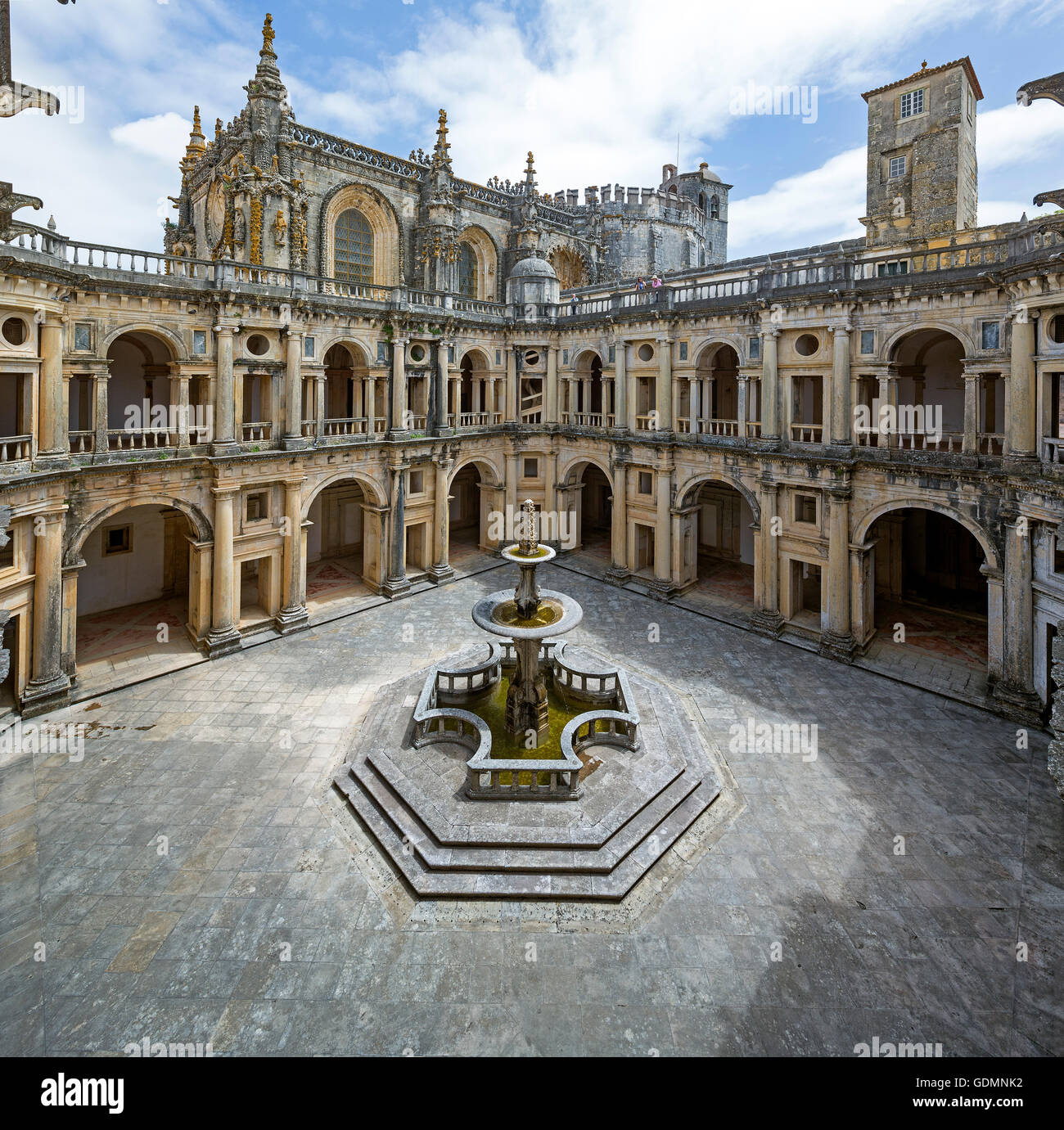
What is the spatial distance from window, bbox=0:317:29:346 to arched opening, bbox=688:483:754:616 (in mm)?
24228

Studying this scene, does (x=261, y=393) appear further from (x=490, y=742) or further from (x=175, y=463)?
(x=490, y=742)

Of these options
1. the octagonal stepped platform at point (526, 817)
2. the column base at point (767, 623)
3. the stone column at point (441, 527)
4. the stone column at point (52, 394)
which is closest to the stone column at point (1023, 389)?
the column base at point (767, 623)

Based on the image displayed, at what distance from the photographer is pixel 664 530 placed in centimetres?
2933

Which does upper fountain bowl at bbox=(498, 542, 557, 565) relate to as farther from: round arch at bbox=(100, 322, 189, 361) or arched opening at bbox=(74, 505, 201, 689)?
round arch at bbox=(100, 322, 189, 361)

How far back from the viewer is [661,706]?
1856 cm

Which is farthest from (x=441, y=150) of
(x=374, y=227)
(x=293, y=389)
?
(x=293, y=389)

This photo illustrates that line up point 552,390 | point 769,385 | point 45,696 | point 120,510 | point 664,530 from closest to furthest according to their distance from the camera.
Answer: point 45,696, point 120,510, point 769,385, point 664,530, point 552,390

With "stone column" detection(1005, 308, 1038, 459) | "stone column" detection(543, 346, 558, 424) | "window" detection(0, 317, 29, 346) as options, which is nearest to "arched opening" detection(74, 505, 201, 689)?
"window" detection(0, 317, 29, 346)

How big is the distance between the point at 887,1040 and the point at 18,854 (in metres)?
12.7

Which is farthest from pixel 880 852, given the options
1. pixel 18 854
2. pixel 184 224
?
pixel 184 224

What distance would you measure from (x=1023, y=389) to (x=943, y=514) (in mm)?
4815

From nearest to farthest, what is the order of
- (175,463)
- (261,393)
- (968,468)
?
(968,468) → (175,463) → (261,393)

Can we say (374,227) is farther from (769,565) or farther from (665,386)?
(769,565)

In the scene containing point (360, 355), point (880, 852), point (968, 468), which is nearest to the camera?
point (880, 852)
